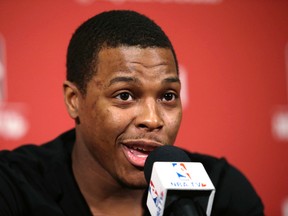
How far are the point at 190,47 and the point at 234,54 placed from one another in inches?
8.2

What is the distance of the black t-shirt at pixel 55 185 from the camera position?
165 cm

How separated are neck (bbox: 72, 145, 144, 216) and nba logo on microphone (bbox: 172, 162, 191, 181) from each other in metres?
0.68

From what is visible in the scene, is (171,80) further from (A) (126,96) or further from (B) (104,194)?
(B) (104,194)

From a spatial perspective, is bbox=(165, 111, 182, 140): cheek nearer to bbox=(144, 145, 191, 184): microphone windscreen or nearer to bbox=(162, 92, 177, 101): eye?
bbox=(162, 92, 177, 101): eye

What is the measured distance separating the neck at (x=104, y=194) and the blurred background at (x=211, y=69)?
61 centimetres

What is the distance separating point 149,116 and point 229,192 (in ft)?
1.74

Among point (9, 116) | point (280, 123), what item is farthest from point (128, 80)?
point (280, 123)

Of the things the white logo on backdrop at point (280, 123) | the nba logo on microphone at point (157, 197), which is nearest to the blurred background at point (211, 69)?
the white logo on backdrop at point (280, 123)

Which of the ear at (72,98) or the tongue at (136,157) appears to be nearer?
the tongue at (136,157)

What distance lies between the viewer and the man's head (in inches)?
62.0

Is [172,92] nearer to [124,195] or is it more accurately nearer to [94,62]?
[94,62]

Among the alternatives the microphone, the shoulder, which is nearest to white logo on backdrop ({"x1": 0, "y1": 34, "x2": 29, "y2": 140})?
the shoulder

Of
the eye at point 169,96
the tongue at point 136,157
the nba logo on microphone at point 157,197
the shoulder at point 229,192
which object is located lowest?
the shoulder at point 229,192

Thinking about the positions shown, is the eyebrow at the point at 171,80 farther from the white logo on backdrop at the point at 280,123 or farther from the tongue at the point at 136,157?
the white logo on backdrop at the point at 280,123
